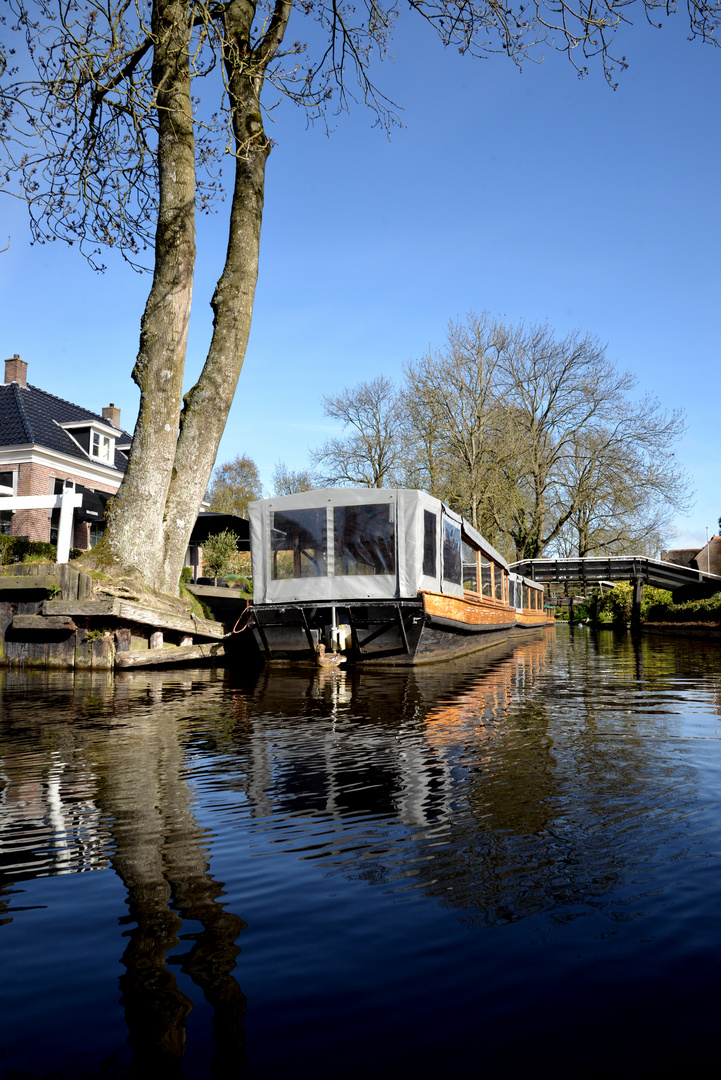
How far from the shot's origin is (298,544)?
12.1m

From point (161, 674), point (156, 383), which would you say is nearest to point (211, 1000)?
point (161, 674)

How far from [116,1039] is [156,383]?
10220mm

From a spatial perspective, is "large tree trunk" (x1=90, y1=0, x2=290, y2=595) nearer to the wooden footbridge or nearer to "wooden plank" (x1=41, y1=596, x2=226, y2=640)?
"wooden plank" (x1=41, y1=596, x2=226, y2=640)

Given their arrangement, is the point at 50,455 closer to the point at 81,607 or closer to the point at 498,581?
the point at 498,581

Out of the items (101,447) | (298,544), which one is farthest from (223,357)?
(101,447)

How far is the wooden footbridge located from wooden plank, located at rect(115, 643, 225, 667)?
2073cm

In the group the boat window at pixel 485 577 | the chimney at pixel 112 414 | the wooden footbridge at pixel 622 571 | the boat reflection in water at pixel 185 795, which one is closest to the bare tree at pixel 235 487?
the chimney at pixel 112 414

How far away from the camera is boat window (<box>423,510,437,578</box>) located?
11891mm

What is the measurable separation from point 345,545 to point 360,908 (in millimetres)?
9994

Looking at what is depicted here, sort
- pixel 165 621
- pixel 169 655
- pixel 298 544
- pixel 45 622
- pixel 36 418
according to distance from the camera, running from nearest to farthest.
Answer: pixel 45 622 < pixel 165 621 < pixel 169 655 < pixel 298 544 < pixel 36 418

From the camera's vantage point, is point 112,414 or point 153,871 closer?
point 153,871

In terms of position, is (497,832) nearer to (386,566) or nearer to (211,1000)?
(211,1000)

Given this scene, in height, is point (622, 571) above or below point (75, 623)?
above

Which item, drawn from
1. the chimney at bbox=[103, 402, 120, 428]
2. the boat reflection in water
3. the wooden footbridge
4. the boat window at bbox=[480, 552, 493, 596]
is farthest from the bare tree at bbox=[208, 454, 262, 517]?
the boat reflection in water
